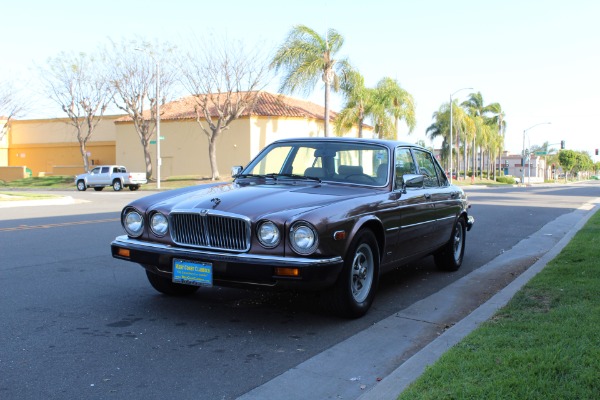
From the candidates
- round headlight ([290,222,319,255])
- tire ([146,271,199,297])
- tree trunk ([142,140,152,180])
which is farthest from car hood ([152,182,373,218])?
tree trunk ([142,140,152,180])

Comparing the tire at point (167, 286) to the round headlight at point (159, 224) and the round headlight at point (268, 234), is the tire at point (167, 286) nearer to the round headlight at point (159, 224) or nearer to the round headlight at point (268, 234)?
the round headlight at point (159, 224)

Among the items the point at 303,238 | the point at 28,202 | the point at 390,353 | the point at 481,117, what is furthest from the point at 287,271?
the point at 481,117

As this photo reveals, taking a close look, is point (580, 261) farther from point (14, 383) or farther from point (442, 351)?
point (14, 383)

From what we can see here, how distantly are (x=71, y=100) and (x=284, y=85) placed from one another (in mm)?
20246

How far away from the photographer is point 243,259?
4.63m

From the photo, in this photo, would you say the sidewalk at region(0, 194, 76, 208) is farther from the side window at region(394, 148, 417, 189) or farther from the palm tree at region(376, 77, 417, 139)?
the palm tree at region(376, 77, 417, 139)

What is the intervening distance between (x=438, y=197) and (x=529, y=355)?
3464 mm

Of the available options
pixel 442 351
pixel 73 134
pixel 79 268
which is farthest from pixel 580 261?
pixel 73 134

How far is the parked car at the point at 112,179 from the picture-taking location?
117ft

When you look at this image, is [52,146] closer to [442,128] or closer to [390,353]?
[442,128]

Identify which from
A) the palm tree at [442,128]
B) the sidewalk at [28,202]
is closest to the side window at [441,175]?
the sidewalk at [28,202]

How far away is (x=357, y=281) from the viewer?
5.35 m

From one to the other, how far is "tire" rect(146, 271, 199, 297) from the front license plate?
956mm

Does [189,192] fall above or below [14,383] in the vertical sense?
above
